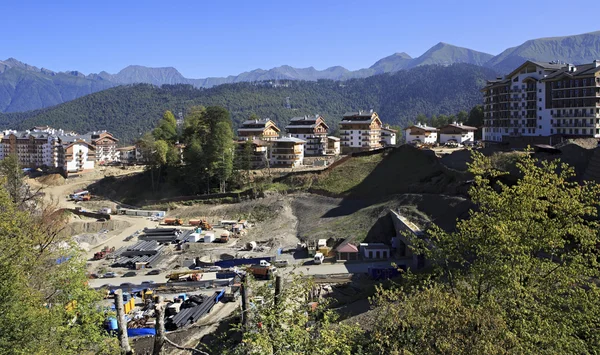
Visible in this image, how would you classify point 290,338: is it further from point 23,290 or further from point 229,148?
point 229,148

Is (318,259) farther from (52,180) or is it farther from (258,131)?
(52,180)

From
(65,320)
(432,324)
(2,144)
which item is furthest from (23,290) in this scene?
(2,144)

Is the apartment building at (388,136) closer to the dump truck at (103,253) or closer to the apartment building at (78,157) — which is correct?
the apartment building at (78,157)

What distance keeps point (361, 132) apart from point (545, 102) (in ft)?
93.2

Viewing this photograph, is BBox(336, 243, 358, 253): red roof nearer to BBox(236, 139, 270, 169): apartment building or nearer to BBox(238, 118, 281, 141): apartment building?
BBox(236, 139, 270, 169): apartment building

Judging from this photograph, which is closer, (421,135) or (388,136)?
(421,135)

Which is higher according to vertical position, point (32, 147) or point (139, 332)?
point (32, 147)

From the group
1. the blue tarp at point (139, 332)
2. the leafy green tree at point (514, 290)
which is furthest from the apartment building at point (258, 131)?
the leafy green tree at point (514, 290)

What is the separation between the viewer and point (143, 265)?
34.0 metres

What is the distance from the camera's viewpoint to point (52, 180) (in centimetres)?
7212

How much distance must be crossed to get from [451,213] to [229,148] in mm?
28673

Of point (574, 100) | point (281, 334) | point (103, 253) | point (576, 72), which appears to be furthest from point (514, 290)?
point (576, 72)

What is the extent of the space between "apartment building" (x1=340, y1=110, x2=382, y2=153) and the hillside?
7256 centimetres

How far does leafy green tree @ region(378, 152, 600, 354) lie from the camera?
8.95m
